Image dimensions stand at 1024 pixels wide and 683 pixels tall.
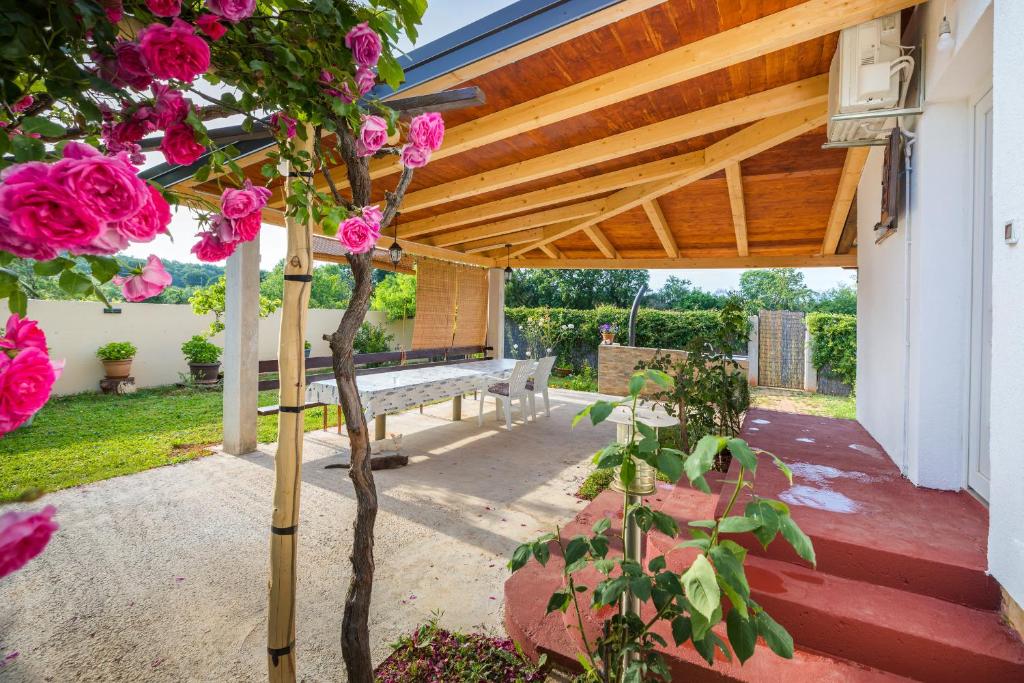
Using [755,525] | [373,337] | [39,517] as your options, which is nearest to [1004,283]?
[755,525]

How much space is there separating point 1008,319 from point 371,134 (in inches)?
73.3

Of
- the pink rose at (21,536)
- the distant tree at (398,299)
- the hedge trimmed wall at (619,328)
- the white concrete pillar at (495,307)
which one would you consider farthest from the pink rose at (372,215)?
the hedge trimmed wall at (619,328)

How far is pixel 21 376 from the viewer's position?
616 millimetres

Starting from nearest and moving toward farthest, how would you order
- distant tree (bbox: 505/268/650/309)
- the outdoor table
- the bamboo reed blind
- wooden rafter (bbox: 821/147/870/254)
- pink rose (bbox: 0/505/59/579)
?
pink rose (bbox: 0/505/59/579) < wooden rafter (bbox: 821/147/870/254) < the outdoor table < the bamboo reed blind < distant tree (bbox: 505/268/650/309)

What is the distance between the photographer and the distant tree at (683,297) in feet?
55.2

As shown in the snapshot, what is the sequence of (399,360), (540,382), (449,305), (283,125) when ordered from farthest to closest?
(449,305), (399,360), (540,382), (283,125)

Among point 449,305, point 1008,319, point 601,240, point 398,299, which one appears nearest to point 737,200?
point 601,240

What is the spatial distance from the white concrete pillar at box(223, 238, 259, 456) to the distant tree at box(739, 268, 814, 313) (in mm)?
22083

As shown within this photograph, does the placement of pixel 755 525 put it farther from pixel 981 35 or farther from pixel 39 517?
pixel 981 35

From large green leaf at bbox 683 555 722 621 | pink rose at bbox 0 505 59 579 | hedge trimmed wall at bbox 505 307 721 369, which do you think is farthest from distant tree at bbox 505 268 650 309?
pink rose at bbox 0 505 59 579

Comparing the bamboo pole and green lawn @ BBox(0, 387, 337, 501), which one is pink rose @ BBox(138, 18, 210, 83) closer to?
the bamboo pole

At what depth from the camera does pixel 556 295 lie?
1716cm

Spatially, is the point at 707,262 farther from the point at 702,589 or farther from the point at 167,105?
the point at 167,105

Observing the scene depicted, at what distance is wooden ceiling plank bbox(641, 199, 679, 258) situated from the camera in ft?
17.3
